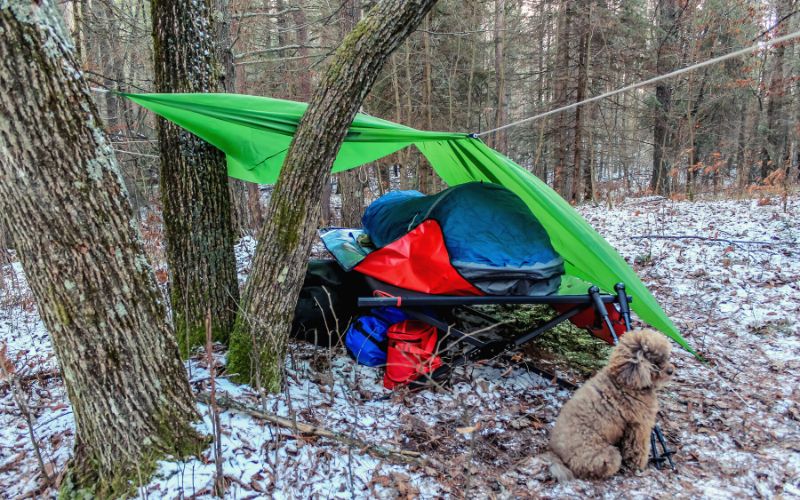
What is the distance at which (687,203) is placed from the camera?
9.09 m

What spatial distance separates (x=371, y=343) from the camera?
11.4 feet

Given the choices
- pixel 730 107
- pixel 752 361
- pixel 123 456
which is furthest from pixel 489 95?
pixel 123 456

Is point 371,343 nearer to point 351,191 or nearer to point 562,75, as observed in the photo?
point 351,191

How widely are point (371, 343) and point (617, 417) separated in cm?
174

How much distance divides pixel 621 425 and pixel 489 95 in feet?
44.5

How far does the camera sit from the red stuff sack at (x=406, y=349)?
3.18 meters

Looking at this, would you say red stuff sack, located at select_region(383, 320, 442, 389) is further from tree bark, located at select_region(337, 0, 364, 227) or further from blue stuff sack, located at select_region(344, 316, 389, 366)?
tree bark, located at select_region(337, 0, 364, 227)

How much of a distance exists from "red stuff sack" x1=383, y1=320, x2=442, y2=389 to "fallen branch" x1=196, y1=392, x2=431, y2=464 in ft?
2.35

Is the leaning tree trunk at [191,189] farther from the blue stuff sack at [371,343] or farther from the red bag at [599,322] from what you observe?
the red bag at [599,322]

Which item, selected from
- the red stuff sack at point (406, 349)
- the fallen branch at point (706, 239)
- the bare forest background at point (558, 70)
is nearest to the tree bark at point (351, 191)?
the bare forest background at point (558, 70)

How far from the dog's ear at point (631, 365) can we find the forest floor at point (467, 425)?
1.69ft

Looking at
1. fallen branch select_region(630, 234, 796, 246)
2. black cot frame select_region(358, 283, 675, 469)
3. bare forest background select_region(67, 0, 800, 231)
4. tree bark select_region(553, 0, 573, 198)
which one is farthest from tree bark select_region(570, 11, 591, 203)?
black cot frame select_region(358, 283, 675, 469)

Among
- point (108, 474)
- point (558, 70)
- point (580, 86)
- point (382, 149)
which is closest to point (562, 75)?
point (558, 70)

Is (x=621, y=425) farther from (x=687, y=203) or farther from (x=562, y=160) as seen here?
(x=562, y=160)
